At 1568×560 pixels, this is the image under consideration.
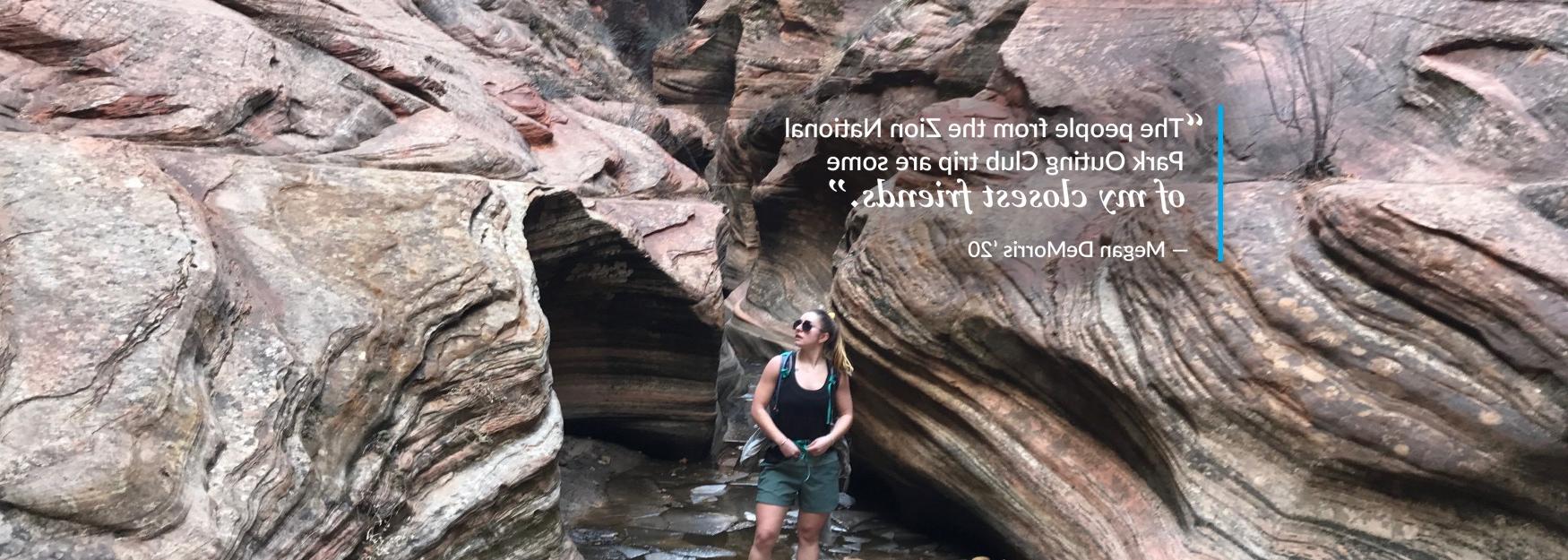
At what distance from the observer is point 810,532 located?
511 centimetres

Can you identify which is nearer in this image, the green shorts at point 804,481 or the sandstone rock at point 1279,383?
the sandstone rock at point 1279,383

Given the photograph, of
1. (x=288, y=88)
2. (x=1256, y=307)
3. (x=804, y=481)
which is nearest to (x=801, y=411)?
(x=804, y=481)

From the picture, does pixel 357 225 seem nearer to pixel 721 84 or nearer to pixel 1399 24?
pixel 1399 24

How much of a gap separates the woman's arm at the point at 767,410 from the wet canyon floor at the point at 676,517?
0.79 meters

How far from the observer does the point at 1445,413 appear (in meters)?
3.85

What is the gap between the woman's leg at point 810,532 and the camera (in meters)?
5.08

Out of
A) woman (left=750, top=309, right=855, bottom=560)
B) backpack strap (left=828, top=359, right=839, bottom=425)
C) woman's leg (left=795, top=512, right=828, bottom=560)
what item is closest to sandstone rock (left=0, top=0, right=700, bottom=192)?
woman (left=750, top=309, right=855, bottom=560)

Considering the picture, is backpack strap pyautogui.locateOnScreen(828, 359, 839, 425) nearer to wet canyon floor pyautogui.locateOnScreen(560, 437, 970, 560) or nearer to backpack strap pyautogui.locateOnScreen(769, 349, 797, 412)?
backpack strap pyautogui.locateOnScreen(769, 349, 797, 412)

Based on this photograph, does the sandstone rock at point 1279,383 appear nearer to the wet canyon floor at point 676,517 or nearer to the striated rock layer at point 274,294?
the wet canyon floor at point 676,517

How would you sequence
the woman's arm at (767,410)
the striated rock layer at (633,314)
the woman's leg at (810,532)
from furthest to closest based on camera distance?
the striated rock layer at (633,314), the woman's leg at (810,532), the woman's arm at (767,410)

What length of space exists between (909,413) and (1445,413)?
123 inches

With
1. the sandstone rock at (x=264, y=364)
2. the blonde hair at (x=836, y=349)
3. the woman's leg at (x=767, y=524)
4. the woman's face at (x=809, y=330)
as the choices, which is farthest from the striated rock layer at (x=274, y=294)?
the blonde hair at (x=836, y=349)

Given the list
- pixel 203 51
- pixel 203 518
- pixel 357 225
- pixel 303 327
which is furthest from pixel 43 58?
pixel 203 518

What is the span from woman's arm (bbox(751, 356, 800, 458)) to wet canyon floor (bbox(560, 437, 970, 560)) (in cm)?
79
